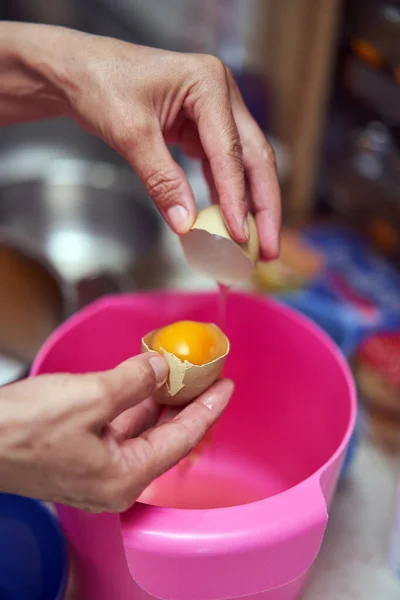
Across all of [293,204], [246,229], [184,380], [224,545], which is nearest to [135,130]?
[246,229]

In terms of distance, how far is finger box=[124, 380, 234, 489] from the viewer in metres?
0.48

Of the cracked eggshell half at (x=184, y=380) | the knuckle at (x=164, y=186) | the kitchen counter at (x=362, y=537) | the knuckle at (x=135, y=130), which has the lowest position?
the kitchen counter at (x=362, y=537)

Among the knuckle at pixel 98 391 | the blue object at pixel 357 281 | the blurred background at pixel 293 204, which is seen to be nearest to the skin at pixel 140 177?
the knuckle at pixel 98 391

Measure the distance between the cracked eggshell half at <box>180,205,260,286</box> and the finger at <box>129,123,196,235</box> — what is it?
18mm

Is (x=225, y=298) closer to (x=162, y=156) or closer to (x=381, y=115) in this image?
(x=162, y=156)

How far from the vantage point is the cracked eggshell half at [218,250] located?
634 mm

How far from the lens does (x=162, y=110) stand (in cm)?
65

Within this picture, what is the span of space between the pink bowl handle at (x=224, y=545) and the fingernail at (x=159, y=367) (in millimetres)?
110

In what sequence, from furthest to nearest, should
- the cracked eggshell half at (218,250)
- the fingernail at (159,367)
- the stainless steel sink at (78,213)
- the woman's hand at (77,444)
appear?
the stainless steel sink at (78,213) → the cracked eggshell half at (218,250) → the fingernail at (159,367) → the woman's hand at (77,444)

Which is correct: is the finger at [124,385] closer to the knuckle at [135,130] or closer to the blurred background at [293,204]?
the knuckle at [135,130]

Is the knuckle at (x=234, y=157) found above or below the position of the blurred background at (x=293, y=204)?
above

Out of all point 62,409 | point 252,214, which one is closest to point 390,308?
A: point 252,214

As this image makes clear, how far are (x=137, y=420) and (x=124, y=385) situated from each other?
155mm

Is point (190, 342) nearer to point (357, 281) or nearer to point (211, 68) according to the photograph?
point (211, 68)
